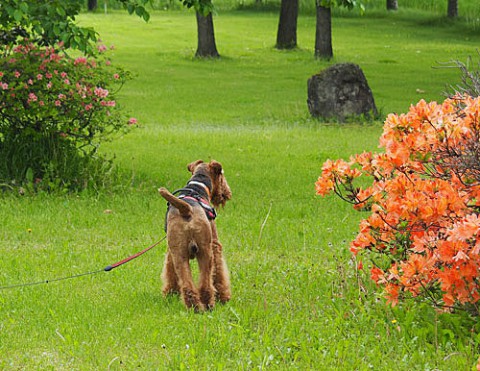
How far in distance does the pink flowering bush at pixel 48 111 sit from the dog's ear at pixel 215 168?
12.5 feet

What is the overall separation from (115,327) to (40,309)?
69 centimetres

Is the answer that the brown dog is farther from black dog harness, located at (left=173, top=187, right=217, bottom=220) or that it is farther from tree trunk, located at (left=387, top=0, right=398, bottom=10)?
tree trunk, located at (left=387, top=0, right=398, bottom=10)

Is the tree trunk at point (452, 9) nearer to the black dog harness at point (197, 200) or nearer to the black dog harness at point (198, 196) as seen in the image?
the black dog harness at point (198, 196)

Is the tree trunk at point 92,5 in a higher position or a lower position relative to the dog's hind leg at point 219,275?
higher

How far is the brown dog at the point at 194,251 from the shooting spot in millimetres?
5492

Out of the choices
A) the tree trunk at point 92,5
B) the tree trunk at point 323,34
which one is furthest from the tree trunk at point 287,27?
the tree trunk at point 92,5

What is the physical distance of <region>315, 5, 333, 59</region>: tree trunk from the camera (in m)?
26.5

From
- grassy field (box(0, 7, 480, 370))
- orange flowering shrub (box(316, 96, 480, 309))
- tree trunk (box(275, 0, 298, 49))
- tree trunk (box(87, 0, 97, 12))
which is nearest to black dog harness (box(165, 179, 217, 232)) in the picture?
grassy field (box(0, 7, 480, 370))

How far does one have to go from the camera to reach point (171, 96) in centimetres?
1995

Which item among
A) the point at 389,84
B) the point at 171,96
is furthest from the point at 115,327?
the point at 389,84

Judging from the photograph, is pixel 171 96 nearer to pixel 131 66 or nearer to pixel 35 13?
pixel 131 66

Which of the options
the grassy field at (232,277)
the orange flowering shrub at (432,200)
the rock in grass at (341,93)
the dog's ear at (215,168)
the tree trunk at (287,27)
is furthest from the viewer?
the tree trunk at (287,27)

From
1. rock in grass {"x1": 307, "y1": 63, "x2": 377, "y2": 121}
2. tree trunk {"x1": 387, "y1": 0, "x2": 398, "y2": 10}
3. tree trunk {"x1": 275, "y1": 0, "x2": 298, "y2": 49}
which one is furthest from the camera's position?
tree trunk {"x1": 387, "y1": 0, "x2": 398, "y2": 10}

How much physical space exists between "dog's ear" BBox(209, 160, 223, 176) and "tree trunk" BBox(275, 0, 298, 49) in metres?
24.1
